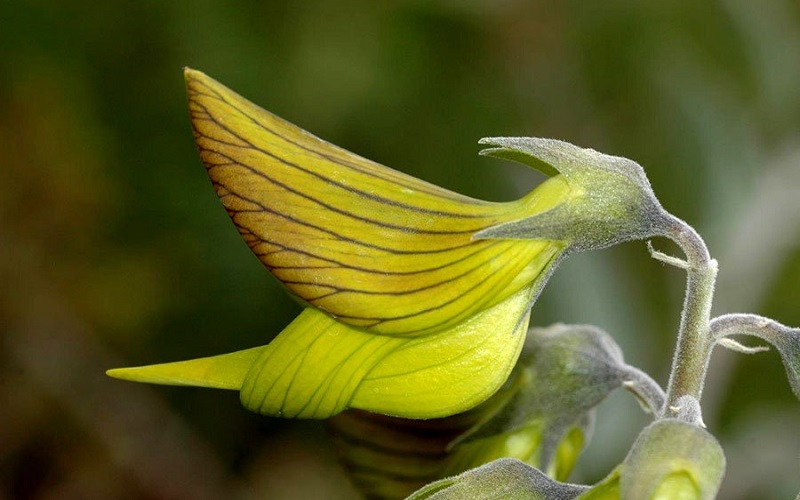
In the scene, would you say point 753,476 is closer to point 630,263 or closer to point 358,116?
point 630,263

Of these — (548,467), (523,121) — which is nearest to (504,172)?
(523,121)

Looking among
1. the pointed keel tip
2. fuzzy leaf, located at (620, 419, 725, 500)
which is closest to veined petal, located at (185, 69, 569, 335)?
the pointed keel tip

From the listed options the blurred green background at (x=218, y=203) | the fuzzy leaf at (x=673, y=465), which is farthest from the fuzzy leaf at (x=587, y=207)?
the blurred green background at (x=218, y=203)

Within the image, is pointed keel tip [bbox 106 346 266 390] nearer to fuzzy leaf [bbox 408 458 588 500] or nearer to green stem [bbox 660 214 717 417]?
fuzzy leaf [bbox 408 458 588 500]

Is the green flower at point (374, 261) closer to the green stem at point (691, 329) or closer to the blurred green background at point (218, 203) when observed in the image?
the green stem at point (691, 329)

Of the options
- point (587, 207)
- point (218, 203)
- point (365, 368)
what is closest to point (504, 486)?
point (365, 368)

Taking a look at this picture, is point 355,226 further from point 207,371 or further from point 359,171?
point 207,371
